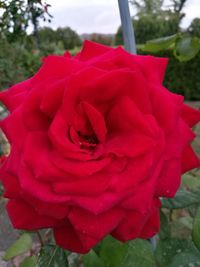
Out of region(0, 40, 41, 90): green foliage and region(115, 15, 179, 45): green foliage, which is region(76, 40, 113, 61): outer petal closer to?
region(0, 40, 41, 90): green foliage

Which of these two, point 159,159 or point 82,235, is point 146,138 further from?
point 82,235

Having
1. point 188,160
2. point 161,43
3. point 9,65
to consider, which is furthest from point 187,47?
point 9,65

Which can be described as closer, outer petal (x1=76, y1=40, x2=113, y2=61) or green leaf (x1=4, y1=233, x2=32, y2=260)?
outer petal (x1=76, y1=40, x2=113, y2=61)

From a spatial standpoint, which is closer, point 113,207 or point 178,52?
point 113,207

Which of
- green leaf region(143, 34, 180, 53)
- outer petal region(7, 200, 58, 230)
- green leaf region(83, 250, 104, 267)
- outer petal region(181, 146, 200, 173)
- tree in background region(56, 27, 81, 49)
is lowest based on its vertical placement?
tree in background region(56, 27, 81, 49)

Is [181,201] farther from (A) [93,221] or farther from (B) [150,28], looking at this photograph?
(B) [150,28]

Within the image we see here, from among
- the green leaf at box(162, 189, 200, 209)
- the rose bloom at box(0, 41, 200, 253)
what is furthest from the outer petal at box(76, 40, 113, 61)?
the green leaf at box(162, 189, 200, 209)

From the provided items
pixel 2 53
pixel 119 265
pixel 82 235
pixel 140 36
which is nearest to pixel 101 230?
pixel 82 235

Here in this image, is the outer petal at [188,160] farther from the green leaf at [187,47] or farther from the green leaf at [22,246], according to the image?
the green leaf at [22,246]
